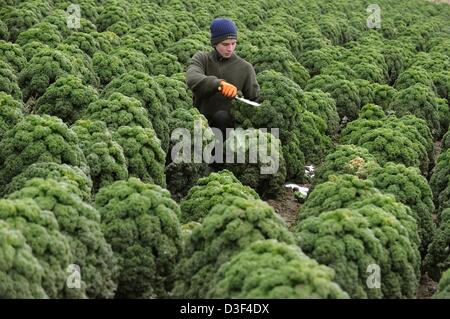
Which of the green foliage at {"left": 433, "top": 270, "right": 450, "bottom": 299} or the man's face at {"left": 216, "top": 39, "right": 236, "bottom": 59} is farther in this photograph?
the man's face at {"left": 216, "top": 39, "right": 236, "bottom": 59}

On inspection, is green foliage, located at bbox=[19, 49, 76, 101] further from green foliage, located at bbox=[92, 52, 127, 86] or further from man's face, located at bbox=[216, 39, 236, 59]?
man's face, located at bbox=[216, 39, 236, 59]

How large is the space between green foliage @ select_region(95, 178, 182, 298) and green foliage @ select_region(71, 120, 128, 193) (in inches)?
79.0

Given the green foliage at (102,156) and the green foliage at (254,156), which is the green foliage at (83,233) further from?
the green foliage at (254,156)

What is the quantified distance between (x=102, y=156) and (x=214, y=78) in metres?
2.90

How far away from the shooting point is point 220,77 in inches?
585

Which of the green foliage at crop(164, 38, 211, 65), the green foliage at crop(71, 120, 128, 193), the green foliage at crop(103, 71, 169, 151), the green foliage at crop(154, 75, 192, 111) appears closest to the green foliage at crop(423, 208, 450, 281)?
the green foliage at crop(71, 120, 128, 193)

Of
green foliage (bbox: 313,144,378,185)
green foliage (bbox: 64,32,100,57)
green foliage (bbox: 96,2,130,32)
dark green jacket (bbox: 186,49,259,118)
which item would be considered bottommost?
green foliage (bbox: 313,144,378,185)

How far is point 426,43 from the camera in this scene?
106 feet

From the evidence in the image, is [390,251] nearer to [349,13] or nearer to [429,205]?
[429,205]

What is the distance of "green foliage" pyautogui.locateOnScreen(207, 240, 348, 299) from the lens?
7.89 metres

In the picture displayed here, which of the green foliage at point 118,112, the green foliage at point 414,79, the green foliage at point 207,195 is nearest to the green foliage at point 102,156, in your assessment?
the green foliage at point 118,112

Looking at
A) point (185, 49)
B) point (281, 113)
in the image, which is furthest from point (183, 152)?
point (185, 49)

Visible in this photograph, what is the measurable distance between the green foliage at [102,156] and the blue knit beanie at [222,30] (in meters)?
2.98
